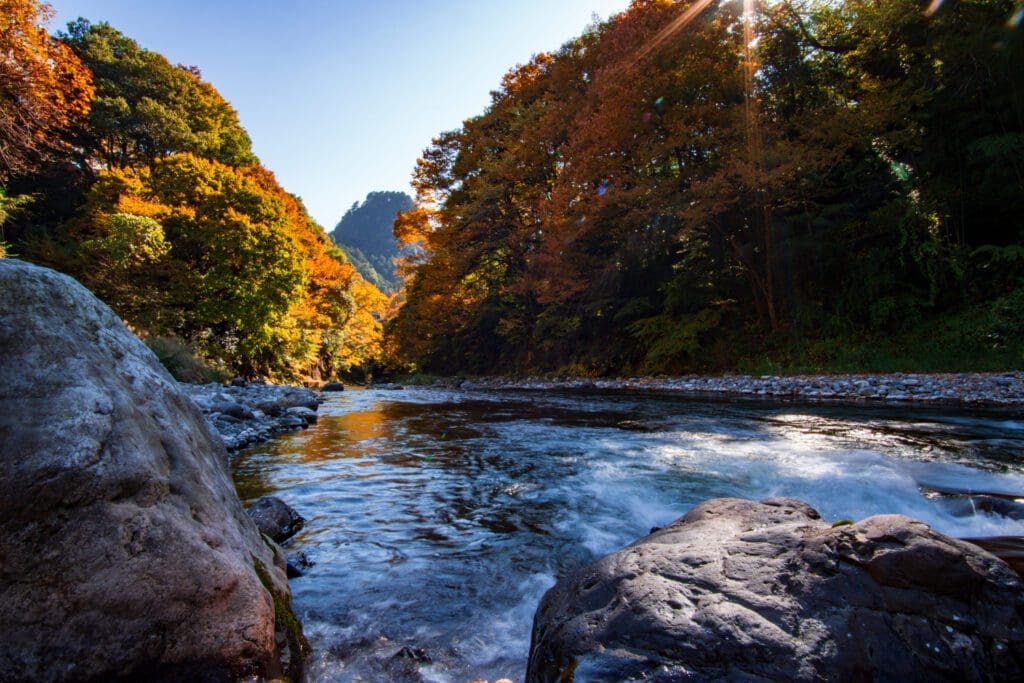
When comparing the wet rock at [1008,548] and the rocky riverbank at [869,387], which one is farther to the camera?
the rocky riverbank at [869,387]

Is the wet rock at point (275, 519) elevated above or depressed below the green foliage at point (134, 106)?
below

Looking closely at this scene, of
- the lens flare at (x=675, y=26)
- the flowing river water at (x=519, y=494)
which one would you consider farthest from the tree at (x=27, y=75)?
the lens flare at (x=675, y=26)

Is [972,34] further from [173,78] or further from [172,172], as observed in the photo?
[173,78]

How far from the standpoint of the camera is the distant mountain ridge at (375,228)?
12252 cm

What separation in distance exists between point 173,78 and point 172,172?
1697 centimetres

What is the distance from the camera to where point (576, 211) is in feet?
56.1

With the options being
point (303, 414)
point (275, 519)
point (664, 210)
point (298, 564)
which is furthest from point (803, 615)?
point (664, 210)

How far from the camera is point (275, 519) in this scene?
11.9 ft

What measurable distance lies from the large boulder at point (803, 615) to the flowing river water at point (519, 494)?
1.84 ft

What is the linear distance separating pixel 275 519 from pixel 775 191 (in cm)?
1444

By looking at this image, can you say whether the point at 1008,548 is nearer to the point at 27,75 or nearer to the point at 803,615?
the point at 803,615

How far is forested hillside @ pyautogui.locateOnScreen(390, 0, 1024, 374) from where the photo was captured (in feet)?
37.4

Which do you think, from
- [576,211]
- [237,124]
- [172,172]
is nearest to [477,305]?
[576,211]

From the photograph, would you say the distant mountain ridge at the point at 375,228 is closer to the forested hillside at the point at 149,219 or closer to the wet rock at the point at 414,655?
the forested hillside at the point at 149,219
